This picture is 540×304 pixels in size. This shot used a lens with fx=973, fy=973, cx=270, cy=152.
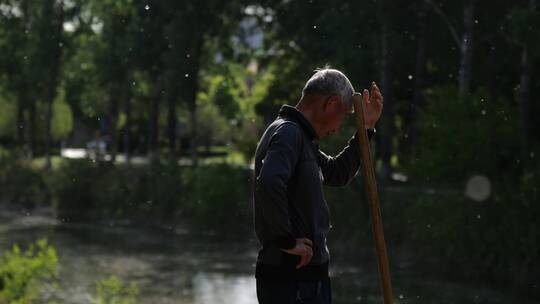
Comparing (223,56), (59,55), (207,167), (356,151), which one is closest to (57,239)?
(207,167)

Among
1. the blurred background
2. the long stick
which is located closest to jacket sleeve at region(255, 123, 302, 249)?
the long stick

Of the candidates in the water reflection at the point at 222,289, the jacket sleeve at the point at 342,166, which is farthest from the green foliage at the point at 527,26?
the jacket sleeve at the point at 342,166

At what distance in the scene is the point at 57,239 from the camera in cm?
2852

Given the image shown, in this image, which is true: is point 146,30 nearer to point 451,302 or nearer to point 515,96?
point 515,96

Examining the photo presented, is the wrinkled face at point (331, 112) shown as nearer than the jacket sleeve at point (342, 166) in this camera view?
Yes

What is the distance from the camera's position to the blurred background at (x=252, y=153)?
63.7 feet

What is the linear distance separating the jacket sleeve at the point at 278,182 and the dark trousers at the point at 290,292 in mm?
218

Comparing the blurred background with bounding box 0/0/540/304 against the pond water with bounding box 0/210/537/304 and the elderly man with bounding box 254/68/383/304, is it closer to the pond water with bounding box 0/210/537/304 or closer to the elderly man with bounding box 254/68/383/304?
the pond water with bounding box 0/210/537/304

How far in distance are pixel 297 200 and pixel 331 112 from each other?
42 cm

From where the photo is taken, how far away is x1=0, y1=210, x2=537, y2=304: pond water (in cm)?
1903

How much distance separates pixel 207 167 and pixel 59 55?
15.1m

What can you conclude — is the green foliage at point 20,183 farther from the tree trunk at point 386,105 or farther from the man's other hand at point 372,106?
the man's other hand at point 372,106

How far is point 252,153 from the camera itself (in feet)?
111

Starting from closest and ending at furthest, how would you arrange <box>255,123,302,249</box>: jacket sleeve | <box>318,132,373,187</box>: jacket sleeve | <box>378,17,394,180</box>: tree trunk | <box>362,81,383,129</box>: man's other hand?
<box>255,123,302,249</box>: jacket sleeve, <box>362,81,383,129</box>: man's other hand, <box>318,132,373,187</box>: jacket sleeve, <box>378,17,394,180</box>: tree trunk
